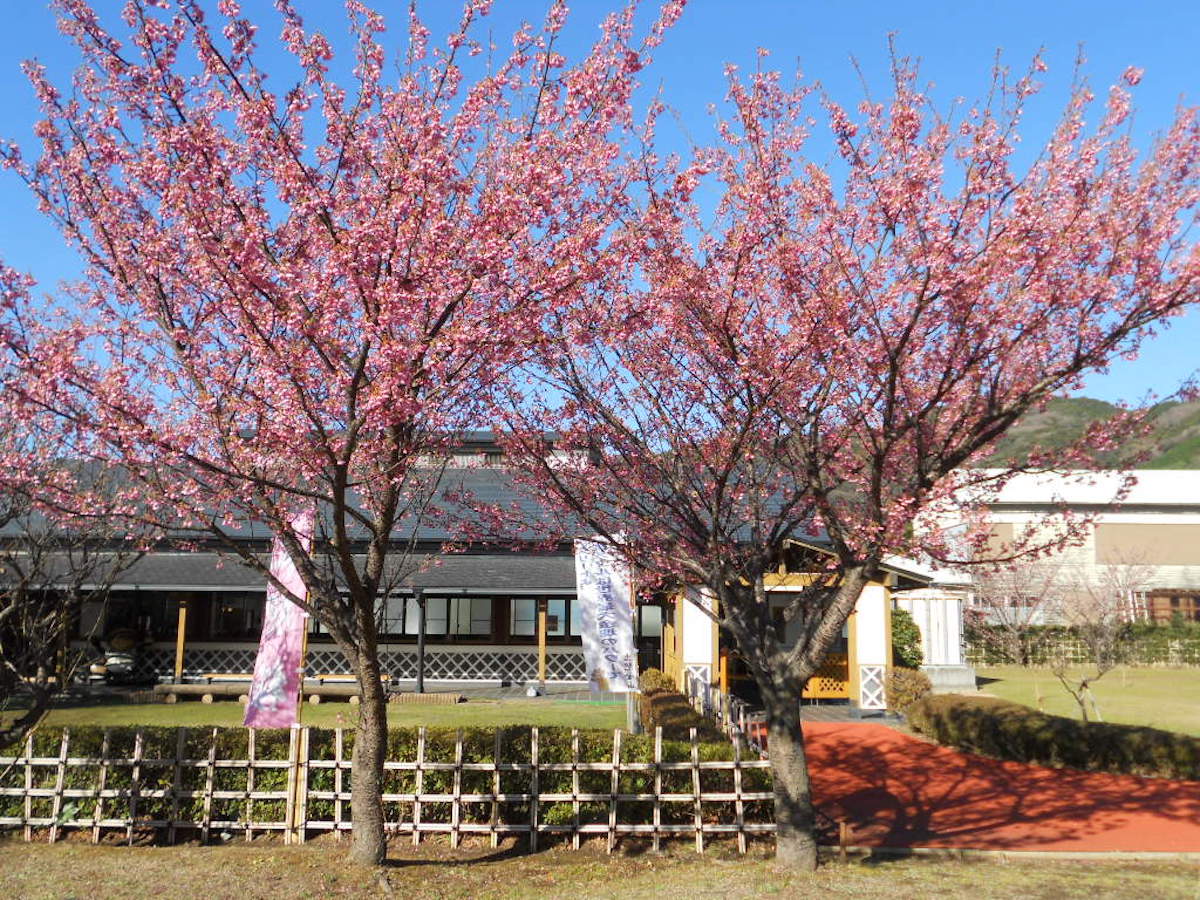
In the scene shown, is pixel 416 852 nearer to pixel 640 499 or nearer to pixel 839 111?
pixel 640 499

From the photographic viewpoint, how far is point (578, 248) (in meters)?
7.63

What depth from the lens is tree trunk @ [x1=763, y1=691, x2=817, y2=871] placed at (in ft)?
28.9

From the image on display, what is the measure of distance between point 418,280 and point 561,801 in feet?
19.6

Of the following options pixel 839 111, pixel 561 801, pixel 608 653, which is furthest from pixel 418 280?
pixel 608 653

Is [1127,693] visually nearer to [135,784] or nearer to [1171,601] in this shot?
[1171,601]

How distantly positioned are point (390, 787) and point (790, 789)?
440cm

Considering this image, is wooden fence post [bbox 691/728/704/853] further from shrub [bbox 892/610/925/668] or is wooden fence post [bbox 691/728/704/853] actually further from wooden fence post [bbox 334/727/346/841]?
shrub [bbox 892/610/925/668]

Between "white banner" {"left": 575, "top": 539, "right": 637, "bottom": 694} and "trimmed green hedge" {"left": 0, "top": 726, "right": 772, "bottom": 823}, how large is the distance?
781 cm

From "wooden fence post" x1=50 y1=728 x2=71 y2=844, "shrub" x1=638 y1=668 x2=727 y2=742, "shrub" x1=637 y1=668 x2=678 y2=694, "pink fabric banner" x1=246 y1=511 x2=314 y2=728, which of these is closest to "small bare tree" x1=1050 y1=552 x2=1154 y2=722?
"shrub" x1=638 y1=668 x2=727 y2=742

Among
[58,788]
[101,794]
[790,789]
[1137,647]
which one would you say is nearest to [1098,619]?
[790,789]

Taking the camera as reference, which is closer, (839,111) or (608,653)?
(839,111)

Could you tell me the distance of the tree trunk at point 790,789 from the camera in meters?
8.81

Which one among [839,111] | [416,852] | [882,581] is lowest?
[416,852]

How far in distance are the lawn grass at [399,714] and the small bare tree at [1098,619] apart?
29.1 ft
